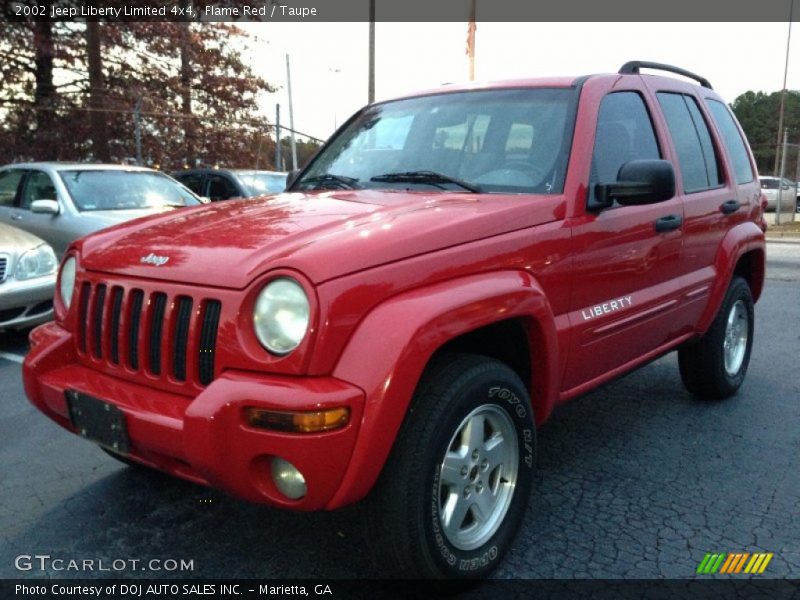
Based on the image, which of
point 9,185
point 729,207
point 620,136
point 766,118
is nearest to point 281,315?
point 620,136

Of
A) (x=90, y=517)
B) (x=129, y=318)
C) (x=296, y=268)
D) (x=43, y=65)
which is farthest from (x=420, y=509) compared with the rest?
(x=43, y=65)

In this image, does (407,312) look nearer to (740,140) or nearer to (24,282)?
(740,140)

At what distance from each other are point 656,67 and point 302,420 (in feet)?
10.2

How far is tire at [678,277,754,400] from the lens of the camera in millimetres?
4332

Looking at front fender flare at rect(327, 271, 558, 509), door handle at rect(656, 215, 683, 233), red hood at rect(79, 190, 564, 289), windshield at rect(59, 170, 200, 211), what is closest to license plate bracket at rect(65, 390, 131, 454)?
red hood at rect(79, 190, 564, 289)

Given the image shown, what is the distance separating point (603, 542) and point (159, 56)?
1946 cm

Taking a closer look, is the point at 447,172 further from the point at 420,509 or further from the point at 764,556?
the point at 764,556

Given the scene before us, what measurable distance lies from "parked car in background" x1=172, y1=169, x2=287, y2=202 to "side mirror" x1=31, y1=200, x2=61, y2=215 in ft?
10.9

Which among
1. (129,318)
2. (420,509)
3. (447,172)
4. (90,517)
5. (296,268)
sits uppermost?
(447,172)

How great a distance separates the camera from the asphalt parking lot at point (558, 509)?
2.74 metres

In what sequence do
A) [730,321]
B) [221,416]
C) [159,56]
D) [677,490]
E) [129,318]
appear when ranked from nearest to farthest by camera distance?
[221,416], [129,318], [677,490], [730,321], [159,56]

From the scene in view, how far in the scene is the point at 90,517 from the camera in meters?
3.08

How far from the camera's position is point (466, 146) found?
11.1ft

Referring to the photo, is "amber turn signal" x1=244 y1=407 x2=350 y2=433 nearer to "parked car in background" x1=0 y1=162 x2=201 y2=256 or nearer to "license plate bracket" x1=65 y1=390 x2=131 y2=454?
"license plate bracket" x1=65 y1=390 x2=131 y2=454
